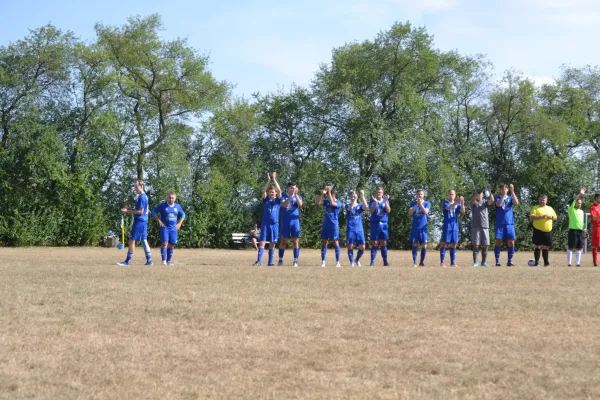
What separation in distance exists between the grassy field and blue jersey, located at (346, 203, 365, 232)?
7.09m

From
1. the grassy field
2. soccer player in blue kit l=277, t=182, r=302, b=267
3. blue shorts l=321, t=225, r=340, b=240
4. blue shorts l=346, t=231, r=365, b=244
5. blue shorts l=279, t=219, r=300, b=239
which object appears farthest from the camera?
blue shorts l=346, t=231, r=365, b=244

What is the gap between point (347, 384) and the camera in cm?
623

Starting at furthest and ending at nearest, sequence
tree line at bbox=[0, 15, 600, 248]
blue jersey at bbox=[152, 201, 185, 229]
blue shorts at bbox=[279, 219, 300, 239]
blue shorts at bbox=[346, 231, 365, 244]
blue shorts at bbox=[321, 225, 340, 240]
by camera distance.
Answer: tree line at bbox=[0, 15, 600, 248] < blue shorts at bbox=[346, 231, 365, 244] < blue shorts at bbox=[321, 225, 340, 240] < blue jersey at bbox=[152, 201, 185, 229] < blue shorts at bbox=[279, 219, 300, 239]

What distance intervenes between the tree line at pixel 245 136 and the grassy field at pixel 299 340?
28.4 metres

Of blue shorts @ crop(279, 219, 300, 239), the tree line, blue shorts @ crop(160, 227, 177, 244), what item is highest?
the tree line

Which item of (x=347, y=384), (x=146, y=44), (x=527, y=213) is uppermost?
Answer: (x=146, y=44)

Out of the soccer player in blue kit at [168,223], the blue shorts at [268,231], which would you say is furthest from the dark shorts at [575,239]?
the soccer player in blue kit at [168,223]

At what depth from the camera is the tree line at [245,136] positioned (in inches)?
1556

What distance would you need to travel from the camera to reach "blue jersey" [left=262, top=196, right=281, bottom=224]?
19.2 meters

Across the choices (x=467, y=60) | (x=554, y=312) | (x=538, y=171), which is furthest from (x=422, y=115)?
(x=554, y=312)

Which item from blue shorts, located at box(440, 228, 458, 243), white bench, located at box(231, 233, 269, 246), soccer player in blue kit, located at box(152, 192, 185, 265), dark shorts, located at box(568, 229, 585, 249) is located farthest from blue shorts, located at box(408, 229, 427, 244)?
white bench, located at box(231, 233, 269, 246)

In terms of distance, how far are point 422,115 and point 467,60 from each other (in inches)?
182

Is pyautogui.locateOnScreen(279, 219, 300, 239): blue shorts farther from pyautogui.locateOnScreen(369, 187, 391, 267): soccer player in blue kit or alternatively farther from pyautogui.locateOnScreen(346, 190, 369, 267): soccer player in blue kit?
pyautogui.locateOnScreen(369, 187, 391, 267): soccer player in blue kit

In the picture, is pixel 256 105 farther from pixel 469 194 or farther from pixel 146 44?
pixel 469 194
